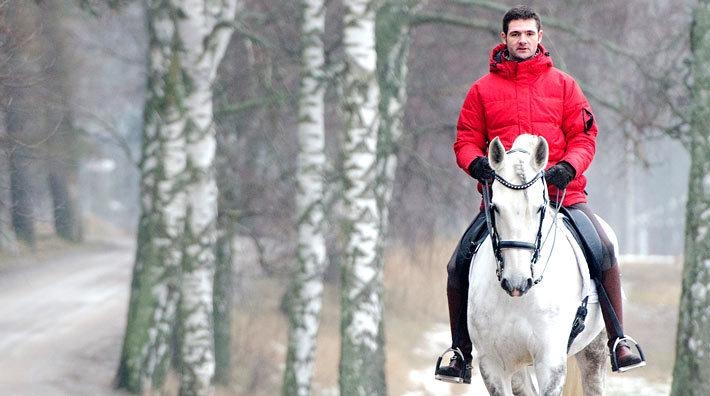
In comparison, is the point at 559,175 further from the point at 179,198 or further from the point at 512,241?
the point at 179,198

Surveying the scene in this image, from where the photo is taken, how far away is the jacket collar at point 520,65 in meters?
7.47

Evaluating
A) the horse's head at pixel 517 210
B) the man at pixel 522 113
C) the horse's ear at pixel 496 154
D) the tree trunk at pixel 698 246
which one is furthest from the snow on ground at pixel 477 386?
the horse's ear at pixel 496 154

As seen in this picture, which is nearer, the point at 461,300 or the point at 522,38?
the point at 522,38

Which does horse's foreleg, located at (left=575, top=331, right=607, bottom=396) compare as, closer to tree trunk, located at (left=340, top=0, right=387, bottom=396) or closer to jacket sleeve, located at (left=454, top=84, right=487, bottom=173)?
jacket sleeve, located at (left=454, top=84, right=487, bottom=173)

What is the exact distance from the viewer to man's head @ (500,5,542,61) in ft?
24.1

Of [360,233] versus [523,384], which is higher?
[360,233]

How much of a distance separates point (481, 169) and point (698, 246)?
Result: 6924 mm

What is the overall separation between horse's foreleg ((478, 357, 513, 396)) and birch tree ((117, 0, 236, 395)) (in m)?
8.28

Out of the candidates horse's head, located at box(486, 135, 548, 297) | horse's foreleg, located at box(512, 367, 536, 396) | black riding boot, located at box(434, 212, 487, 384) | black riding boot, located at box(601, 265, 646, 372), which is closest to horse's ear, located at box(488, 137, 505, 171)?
horse's head, located at box(486, 135, 548, 297)

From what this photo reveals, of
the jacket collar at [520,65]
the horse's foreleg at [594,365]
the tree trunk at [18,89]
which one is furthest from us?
the tree trunk at [18,89]

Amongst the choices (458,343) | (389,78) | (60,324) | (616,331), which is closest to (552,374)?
(458,343)

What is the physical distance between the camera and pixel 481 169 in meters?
7.07

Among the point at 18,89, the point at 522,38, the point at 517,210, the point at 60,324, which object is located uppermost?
the point at 18,89

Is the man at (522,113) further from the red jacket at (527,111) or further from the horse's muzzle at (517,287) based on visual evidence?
the horse's muzzle at (517,287)
